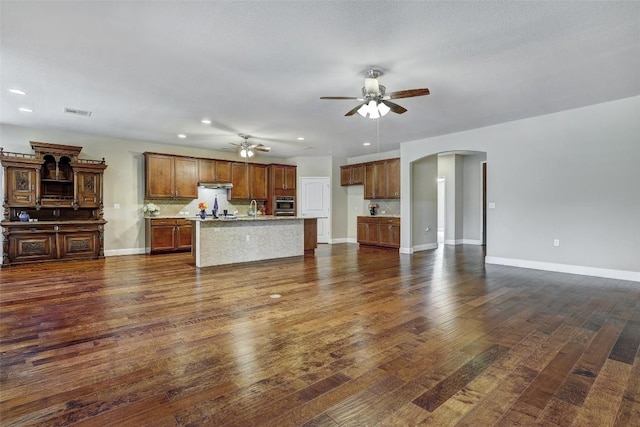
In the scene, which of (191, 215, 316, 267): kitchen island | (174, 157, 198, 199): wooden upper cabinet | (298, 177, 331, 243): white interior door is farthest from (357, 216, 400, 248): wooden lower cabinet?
(174, 157, 198, 199): wooden upper cabinet

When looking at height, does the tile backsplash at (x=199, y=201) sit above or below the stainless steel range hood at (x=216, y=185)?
below

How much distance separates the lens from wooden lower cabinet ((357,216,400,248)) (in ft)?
27.2

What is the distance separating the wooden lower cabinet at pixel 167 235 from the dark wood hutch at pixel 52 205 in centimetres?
97

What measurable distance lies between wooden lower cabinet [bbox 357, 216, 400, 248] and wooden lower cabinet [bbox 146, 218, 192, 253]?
15.2 feet

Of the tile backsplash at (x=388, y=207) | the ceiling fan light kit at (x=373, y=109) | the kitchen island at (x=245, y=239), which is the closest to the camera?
the ceiling fan light kit at (x=373, y=109)

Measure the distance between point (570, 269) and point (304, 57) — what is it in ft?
17.1

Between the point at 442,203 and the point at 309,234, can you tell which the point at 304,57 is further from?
the point at 442,203

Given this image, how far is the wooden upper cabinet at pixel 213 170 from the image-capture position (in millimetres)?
8281

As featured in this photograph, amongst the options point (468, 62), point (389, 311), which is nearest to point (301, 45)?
point (468, 62)

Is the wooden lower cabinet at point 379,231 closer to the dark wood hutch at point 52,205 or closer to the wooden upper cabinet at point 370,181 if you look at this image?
the wooden upper cabinet at point 370,181

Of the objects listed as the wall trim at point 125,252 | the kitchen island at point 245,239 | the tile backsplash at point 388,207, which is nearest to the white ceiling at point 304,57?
the kitchen island at point 245,239

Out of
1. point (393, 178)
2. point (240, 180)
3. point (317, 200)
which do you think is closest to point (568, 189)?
point (393, 178)

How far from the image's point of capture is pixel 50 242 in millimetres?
6254

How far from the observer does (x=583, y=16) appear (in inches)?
105
